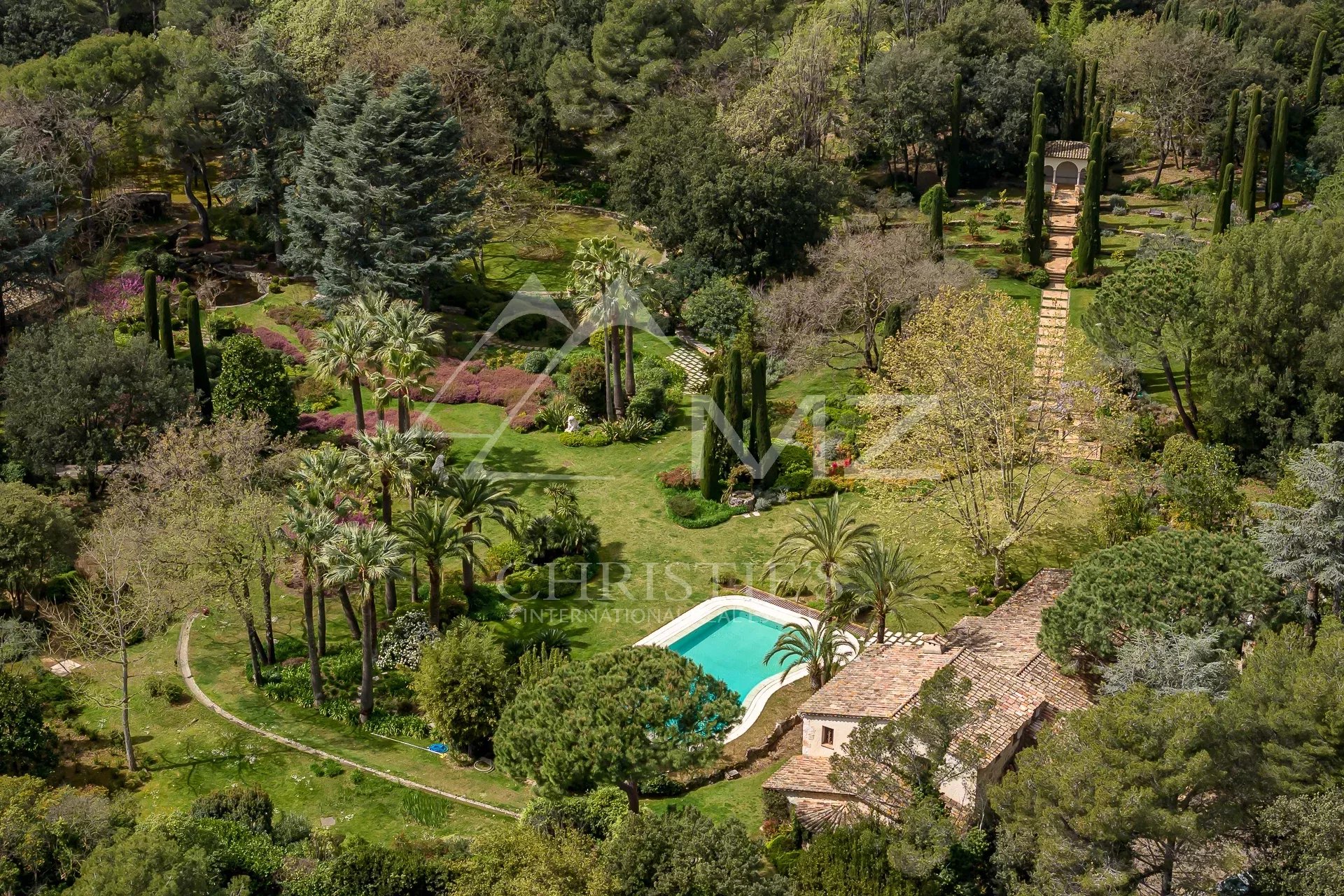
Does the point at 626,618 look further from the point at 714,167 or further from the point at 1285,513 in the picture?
the point at 714,167

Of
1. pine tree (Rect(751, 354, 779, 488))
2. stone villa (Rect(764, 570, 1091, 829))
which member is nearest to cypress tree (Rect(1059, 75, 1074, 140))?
pine tree (Rect(751, 354, 779, 488))

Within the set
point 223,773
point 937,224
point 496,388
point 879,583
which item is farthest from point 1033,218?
point 223,773

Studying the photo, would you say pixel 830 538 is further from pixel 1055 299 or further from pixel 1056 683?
pixel 1055 299

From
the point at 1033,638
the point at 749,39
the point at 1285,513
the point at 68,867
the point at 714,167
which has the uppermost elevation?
the point at 749,39

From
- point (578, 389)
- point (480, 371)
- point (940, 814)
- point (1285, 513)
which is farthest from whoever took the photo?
point (480, 371)

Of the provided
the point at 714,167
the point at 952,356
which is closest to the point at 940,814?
the point at 952,356

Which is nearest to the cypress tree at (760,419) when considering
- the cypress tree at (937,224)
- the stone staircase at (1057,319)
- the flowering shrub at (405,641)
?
the stone staircase at (1057,319)

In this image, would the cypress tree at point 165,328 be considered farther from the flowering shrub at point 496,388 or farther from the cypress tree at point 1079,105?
the cypress tree at point 1079,105
